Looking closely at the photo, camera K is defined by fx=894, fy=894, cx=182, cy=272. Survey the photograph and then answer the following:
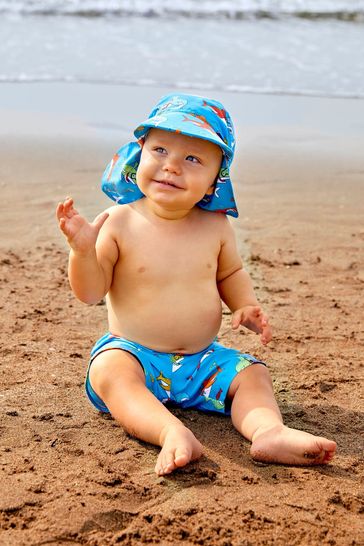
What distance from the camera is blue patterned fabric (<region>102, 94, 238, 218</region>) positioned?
318 cm

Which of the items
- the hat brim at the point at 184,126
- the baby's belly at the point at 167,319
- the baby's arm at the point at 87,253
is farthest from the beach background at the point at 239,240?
the hat brim at the point at 184,126

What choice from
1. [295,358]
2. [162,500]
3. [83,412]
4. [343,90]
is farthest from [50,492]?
[343,90]

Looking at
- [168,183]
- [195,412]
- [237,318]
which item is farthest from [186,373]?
[168,183]

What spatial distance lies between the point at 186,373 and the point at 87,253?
1.93 feet

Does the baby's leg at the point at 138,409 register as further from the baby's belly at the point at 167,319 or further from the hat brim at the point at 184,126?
the hat brim at the point at 184,126

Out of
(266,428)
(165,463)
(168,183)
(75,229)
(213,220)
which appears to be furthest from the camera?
(213,220)

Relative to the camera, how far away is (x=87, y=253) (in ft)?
10.3

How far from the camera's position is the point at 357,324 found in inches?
166

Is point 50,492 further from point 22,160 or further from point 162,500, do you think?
point 22,160

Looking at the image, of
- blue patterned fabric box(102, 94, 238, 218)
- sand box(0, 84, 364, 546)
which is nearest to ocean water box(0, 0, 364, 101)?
sand box(0, 84, 364, 546)

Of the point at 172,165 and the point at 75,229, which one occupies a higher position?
the point at 172,165

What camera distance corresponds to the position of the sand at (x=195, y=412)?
2430 mm

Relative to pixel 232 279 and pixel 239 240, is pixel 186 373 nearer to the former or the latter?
pixel 232 279

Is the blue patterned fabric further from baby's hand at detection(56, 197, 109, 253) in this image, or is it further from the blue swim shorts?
the blue swim shorts
